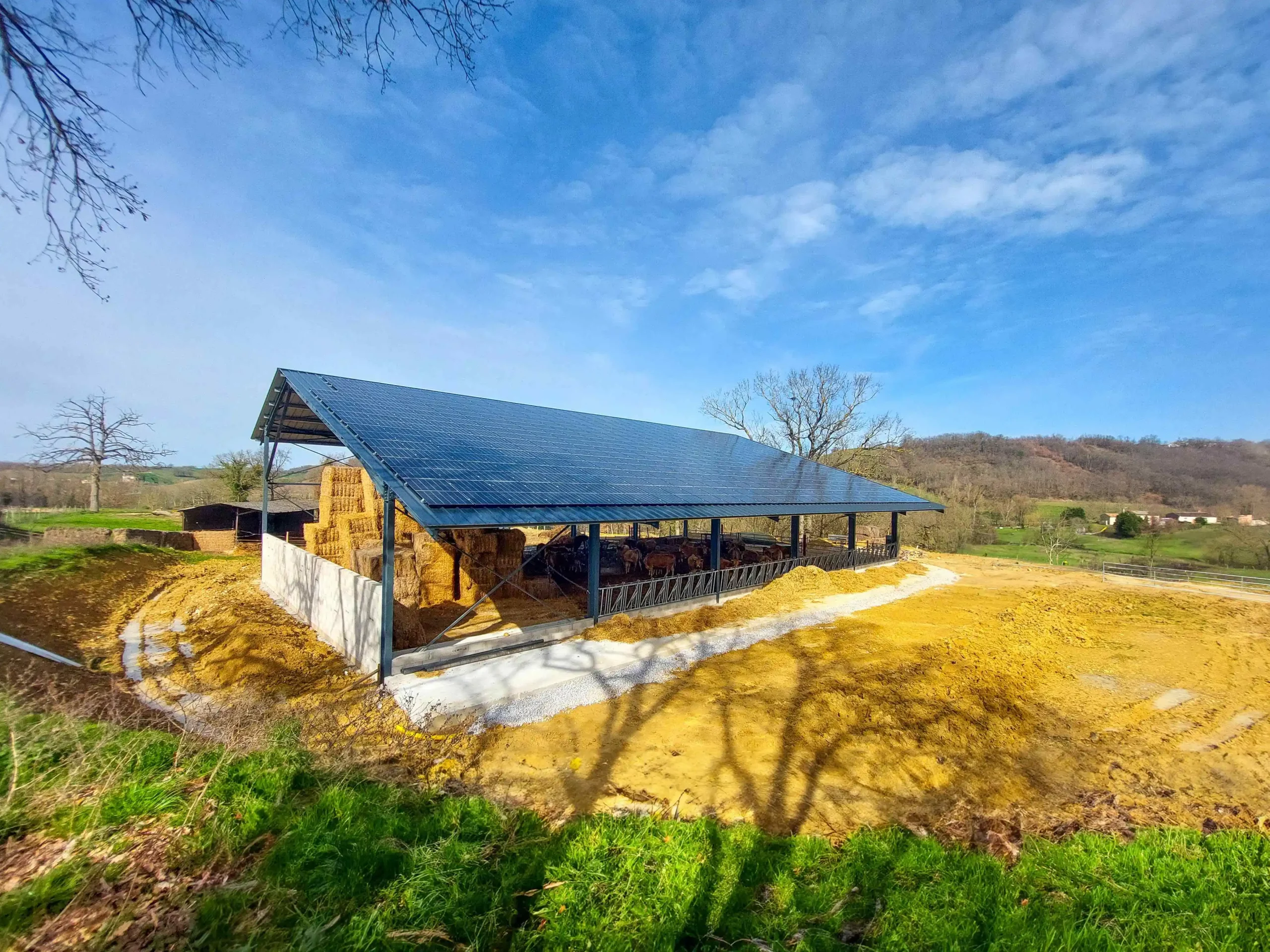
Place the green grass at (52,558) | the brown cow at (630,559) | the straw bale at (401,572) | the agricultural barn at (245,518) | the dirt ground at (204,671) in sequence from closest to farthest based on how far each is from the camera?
the dirt ground at (204,671) < the straw bale at (401,572) < the green grass at (52,558) < the brown cow at (630,559) < the agricultural barn at (245,518)

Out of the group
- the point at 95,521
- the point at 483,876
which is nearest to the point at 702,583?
the point at 483,876

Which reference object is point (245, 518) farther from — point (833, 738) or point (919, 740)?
point (919, 740)

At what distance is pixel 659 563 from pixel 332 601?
8.15 metres

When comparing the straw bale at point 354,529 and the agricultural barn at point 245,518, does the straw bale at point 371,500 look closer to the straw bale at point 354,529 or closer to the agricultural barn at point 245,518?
the straw bale at point 354,529

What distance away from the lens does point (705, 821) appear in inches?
167

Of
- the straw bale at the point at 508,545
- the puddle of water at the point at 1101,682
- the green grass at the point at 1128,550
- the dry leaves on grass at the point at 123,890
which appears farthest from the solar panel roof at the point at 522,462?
the green grass at the point at 1128,550

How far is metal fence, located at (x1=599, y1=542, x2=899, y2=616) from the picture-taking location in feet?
36.5

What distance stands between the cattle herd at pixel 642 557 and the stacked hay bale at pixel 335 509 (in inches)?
215

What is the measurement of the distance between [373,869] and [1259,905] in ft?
18.6

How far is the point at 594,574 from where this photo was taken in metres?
10.0

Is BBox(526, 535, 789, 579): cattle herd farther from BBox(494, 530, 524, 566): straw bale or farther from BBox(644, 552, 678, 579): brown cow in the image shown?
BBox(494, 530, 524, 566): straw bale

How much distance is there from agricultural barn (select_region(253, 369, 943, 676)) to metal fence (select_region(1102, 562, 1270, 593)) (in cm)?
1102

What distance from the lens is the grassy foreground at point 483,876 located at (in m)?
2.91

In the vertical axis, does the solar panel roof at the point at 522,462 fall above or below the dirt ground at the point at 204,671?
above
